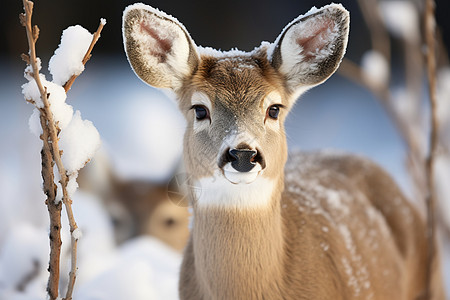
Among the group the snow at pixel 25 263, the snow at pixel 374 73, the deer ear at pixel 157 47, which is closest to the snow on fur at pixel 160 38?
the deer ear at pixel 157 47

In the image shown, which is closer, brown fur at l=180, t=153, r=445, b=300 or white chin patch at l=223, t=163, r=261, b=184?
white chin patch at l=223, t=163, r=261, b=184

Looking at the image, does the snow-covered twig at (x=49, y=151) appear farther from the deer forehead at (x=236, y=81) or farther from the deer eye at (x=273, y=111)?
the deer eye at (x=273, y=111)

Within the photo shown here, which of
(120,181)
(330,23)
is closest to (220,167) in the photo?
(330,23)

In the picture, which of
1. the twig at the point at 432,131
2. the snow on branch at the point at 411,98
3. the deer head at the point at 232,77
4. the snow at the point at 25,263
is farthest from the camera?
the snow on branch at the point at 411,98

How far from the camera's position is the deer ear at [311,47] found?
1.91 metres

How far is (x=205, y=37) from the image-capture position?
8.95 metres

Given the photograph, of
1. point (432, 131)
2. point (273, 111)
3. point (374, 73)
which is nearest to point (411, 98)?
point (374, 73)

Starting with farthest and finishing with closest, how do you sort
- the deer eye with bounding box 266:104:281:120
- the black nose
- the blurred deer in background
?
1. the blurred deer in background
2. the deer eye with bounding box 266:104:281:120
3. the black nose

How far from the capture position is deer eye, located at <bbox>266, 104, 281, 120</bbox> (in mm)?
1927

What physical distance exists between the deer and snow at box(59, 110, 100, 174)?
0.39 m

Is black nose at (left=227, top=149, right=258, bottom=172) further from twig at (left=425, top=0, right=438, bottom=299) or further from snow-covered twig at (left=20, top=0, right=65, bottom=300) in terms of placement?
twig at (left=425, top=0, right=438, bottom=299)

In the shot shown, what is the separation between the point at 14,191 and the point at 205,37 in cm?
412

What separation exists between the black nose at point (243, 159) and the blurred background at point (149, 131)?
0.51 meters

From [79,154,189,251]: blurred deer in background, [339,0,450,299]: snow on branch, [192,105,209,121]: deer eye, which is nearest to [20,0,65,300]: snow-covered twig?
[192,105,209,121]: deer eye
